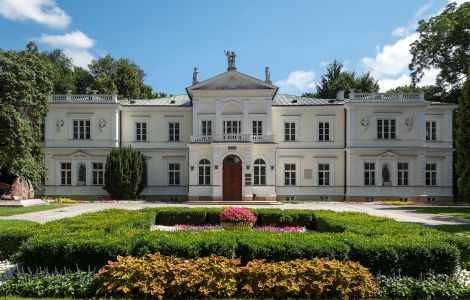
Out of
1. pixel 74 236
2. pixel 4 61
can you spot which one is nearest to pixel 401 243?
pixel 74 236

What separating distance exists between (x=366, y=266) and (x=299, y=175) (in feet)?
89.1

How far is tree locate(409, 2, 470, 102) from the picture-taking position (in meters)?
42.2

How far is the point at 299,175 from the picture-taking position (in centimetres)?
3647

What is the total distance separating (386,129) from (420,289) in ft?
95.1

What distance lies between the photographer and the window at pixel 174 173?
1459 inches

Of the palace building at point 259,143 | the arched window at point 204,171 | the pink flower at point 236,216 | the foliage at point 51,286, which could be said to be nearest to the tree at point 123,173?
the palace building at point 259,143

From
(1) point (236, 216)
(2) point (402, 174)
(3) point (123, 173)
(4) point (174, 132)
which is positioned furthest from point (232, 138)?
(1) point (236, 216)

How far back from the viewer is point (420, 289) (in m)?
8.59

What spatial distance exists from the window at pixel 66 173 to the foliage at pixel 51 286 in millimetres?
29142

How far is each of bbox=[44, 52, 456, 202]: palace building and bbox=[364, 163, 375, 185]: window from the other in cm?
8

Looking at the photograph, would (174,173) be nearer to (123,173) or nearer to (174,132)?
(174,132)

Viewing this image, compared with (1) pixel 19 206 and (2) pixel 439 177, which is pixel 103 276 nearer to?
(1) pixel 19 206

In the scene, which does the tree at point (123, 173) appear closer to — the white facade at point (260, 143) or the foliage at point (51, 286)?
the white facade at point (260, 143)

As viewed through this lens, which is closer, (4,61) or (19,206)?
(4,61)
